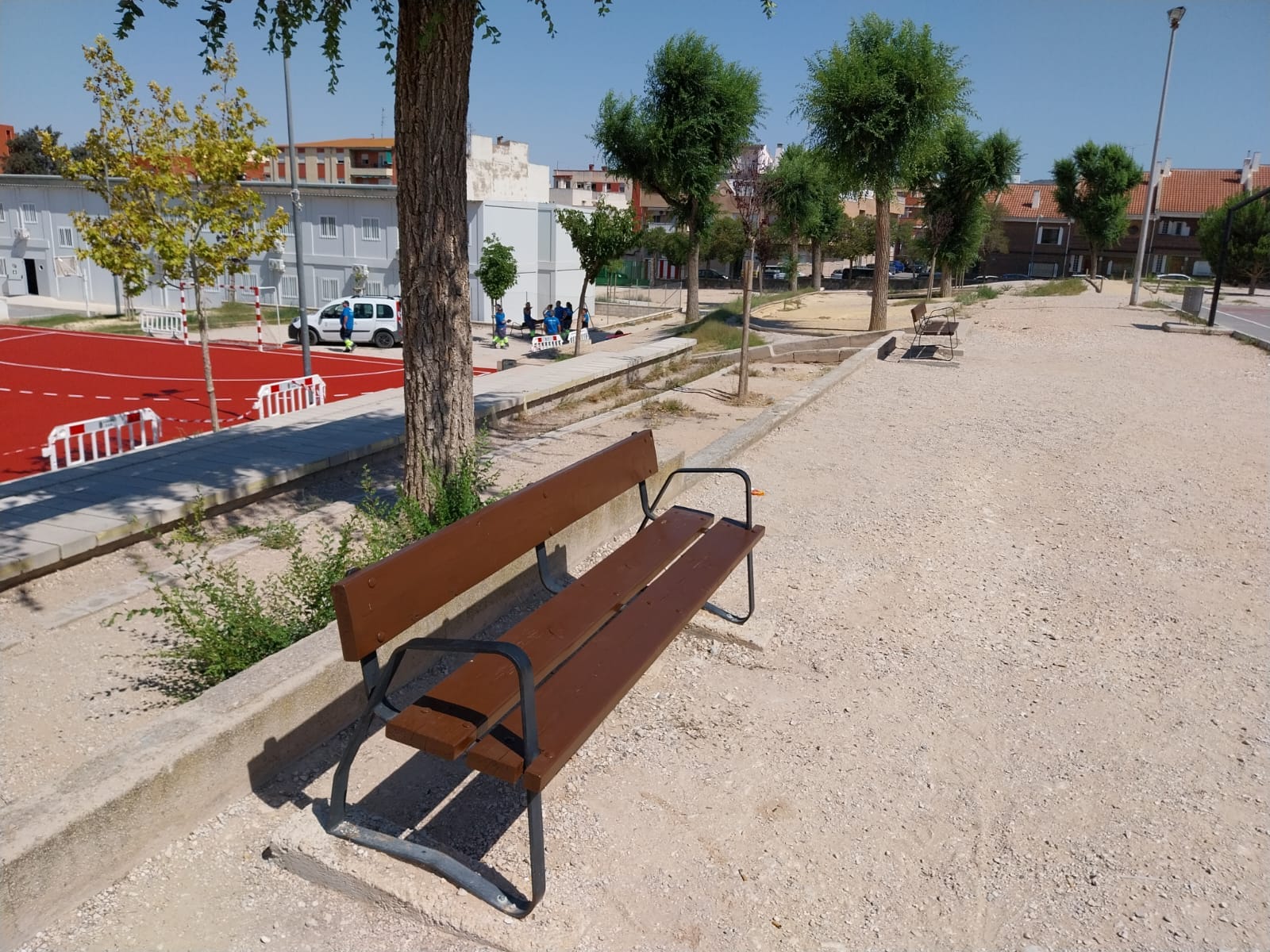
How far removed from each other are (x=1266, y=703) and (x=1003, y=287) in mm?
41370

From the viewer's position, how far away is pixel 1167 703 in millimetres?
3990

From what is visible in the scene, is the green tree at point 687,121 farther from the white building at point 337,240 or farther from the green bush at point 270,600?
the green bush at point 270,600

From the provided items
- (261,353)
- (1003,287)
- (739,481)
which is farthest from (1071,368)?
(1003,287)

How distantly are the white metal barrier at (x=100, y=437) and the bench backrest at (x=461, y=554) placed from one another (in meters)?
5.89

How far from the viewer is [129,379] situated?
20.7 meters

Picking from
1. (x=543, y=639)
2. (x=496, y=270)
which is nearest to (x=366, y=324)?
(x=496, y=270)

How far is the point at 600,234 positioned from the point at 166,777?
1095 inches

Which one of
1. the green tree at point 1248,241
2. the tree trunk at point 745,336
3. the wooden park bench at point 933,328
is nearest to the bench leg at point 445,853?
the tree trunk at point 745,336

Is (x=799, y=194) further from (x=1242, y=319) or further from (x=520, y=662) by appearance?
(x=520, y=662)

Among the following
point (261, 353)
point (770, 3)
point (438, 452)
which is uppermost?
point (770, 3)

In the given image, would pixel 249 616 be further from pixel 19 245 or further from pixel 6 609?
pixel 19 245

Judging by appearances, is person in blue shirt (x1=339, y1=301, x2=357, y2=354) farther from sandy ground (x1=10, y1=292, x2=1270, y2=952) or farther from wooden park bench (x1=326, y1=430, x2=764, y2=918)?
wooden park bench (x1=326, y1=430, x2=764, y2=918)

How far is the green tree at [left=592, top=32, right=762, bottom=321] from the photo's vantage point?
28656mm

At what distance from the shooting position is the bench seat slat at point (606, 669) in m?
2.60
